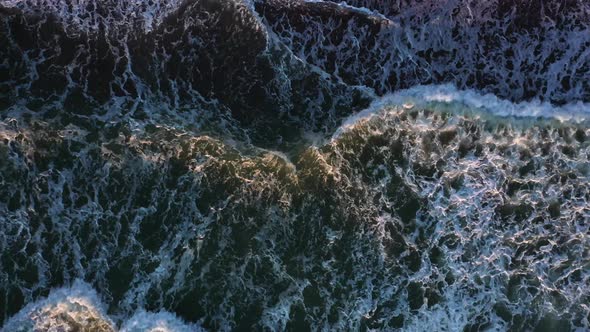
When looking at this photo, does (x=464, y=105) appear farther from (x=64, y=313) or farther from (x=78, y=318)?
(x=64, y=313)

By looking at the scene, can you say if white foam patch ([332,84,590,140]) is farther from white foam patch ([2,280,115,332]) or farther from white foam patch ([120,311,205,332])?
white foam patch ([2,280,115,332])

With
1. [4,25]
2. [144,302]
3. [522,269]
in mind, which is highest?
[4,25]

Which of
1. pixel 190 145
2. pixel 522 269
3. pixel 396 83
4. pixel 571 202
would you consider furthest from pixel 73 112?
pixel 571 202

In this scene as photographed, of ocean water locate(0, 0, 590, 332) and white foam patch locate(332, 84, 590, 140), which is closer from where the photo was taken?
ocean water locate(0, 0, 590, 332)

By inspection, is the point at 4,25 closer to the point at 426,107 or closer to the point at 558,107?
the point at 426,107

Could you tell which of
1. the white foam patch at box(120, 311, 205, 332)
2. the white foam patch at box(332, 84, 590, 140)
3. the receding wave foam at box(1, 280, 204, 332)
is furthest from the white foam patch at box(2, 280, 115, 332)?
the white foam patch at box(332, 84, 590, 140)

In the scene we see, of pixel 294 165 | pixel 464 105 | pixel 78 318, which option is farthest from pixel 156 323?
pixel 464 105

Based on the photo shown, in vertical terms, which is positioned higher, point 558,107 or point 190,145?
point 190,145
